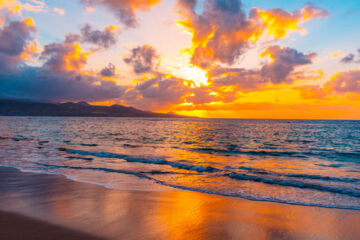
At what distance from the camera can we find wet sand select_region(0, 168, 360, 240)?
5691 millimetres

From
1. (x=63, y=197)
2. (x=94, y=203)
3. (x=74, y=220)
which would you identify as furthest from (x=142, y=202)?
(x=63, y=197)

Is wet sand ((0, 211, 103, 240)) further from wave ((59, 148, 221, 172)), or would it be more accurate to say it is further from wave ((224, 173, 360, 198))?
wave ((59, 148, 221, 172))

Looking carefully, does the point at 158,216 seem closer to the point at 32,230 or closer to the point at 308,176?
the point at 32,230

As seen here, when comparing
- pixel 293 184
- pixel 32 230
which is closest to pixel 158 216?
pixel 32 230

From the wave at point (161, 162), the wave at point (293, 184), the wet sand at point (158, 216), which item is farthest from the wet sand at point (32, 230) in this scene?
the wave at point (161, 162)

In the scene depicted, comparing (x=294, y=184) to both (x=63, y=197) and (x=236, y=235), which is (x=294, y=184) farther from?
(x=63, y=197)

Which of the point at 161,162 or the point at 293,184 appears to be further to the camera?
the point at 161,162

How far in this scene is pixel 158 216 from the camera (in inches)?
268

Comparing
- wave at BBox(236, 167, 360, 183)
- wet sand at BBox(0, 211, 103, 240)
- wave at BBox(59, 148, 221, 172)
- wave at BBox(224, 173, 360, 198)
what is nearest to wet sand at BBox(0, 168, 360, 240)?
wet sand at BBox(0, 211, 103, 240)

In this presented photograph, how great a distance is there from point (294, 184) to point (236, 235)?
22.8 ft

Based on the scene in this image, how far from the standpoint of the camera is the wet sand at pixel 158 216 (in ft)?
18.7

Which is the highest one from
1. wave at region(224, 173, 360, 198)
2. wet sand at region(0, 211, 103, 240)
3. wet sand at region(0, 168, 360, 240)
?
wet sand at region(0, 211, 103, 240)

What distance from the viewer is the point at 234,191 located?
390 inches

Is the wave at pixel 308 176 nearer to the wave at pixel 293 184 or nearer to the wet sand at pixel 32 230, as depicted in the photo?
the wave at pixel 293 184
